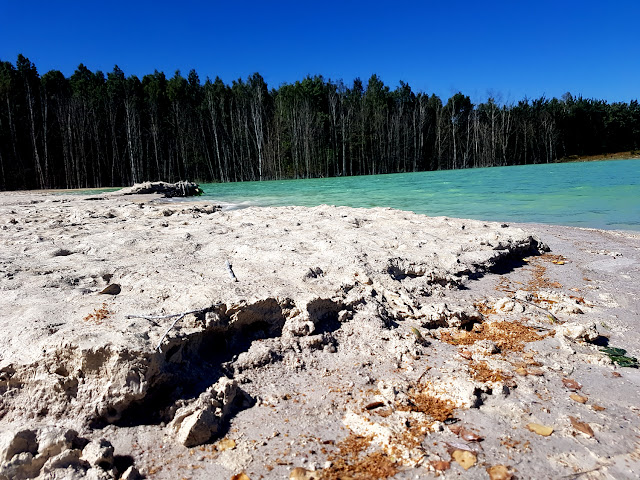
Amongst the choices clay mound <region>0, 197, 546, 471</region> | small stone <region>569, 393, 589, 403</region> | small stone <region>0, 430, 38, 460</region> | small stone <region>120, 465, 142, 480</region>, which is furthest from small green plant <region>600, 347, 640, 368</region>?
small stone <region>0, 430, 38, 460</region>

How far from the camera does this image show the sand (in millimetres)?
1330

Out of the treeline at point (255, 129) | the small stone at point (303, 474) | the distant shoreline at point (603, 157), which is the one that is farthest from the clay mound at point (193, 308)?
the distant shoreline at point (603, 157)

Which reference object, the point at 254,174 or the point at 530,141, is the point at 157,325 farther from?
the point at 530,141

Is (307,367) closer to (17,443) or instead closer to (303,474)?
(303,474)

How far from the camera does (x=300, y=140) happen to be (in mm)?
34812

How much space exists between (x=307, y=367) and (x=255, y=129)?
1324 inches

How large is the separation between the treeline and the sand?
2791 cm

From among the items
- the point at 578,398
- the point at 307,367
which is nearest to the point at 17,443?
the point at 307,367

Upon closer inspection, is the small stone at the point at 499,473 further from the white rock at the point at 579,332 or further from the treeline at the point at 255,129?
the treeline at the point at 255,129

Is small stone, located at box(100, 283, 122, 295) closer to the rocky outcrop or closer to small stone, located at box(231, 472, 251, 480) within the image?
small stone, located at box(231, 472, 251, 480)

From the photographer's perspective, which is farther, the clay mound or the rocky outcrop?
the rocky outcrop

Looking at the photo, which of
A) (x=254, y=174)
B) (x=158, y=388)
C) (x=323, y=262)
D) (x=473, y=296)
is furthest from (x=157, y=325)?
(x=254, y=174)

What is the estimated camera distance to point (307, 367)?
6.23 feet

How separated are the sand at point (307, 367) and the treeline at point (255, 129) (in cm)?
2791
